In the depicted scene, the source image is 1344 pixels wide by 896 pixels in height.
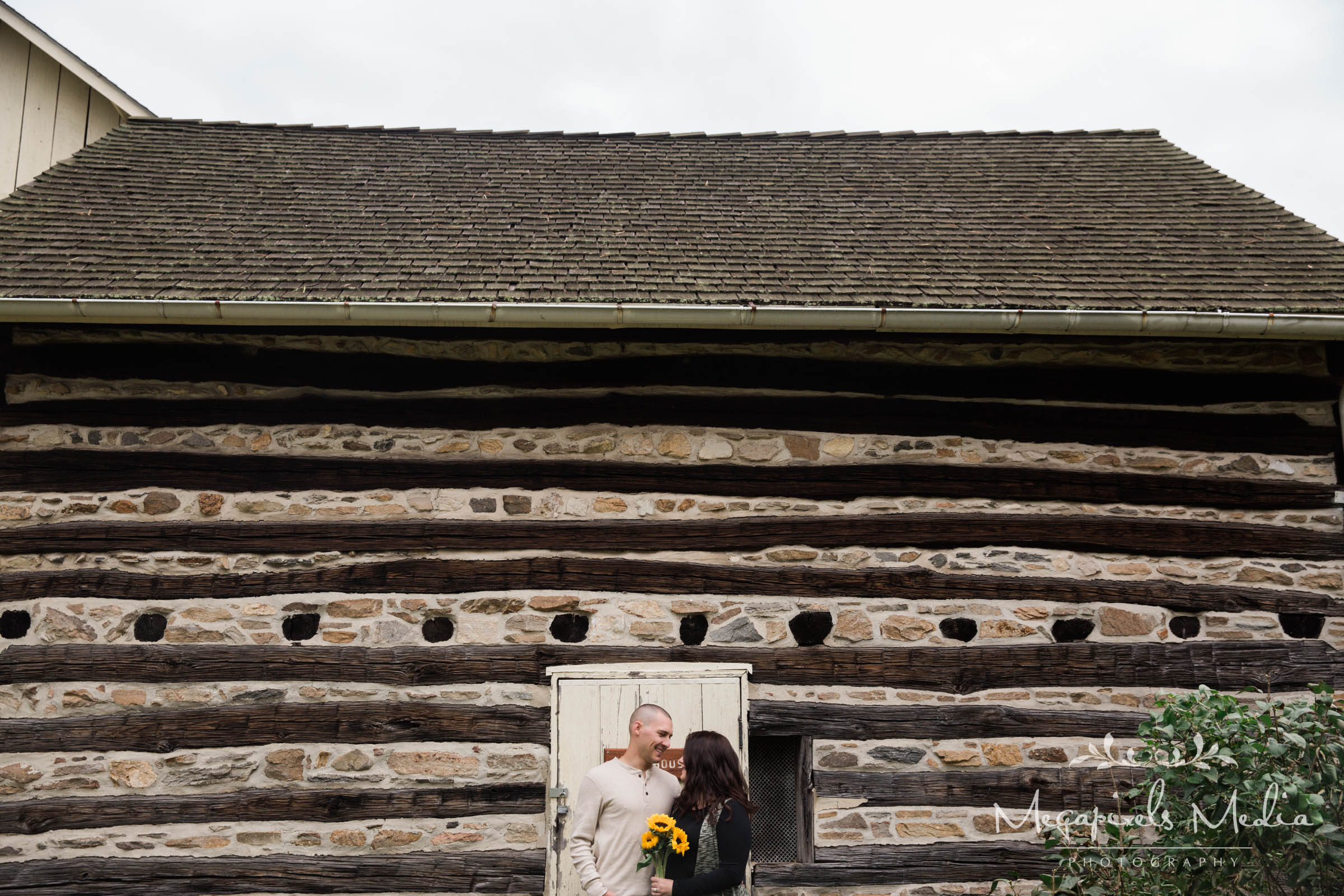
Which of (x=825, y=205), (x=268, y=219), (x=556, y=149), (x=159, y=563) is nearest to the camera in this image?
(x=159, y=563)

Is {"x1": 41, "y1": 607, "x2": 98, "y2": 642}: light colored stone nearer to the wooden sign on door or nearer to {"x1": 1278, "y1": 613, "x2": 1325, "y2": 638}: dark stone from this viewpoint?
the wooden sign on door

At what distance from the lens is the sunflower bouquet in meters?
3.44

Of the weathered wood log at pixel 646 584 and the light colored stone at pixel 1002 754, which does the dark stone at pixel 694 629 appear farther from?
the light colored stone at pixel 1002 754

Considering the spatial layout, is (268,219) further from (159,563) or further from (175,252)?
(159,563)

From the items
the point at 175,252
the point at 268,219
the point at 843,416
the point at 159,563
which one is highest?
the point at 268,219

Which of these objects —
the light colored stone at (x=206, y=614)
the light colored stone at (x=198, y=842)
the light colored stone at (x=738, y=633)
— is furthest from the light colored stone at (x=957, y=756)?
the light colored stone at (x=206, y=614)

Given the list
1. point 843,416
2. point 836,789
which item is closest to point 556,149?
point 843,416

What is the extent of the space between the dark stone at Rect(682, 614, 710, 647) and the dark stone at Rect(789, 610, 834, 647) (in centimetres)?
48

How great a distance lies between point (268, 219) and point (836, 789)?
5110 mm

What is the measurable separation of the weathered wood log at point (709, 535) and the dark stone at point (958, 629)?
42cm

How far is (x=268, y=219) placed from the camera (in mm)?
6172

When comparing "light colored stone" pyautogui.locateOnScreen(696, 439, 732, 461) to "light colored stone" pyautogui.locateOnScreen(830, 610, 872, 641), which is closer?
"light colored stone" pyautogui.locateOnScreen(830, 610, 872, 641)

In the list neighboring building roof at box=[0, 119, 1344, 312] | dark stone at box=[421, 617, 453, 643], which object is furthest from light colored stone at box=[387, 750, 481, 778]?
neighboring building roof at box=[0, 119, 1344, 312]

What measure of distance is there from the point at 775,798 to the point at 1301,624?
3116mm
